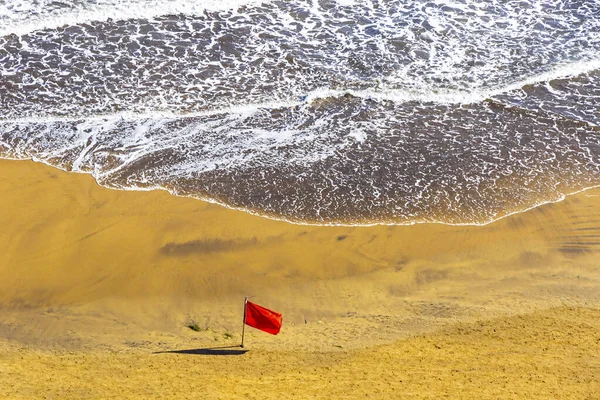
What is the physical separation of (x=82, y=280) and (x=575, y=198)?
37.0 ft

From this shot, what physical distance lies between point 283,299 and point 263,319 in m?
1.41

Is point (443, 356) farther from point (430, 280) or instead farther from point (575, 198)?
point (575, 198)

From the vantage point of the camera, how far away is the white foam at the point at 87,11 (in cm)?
2169

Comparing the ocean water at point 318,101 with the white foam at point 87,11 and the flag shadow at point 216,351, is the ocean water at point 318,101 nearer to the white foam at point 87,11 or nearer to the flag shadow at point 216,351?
the white foam at point 87,11

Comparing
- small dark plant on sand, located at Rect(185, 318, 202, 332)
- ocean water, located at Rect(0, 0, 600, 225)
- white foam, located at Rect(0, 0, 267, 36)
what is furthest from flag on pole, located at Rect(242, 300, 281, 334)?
white foam, located at Rect(0, 0, 267, 36)

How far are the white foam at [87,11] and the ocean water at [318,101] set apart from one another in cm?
7

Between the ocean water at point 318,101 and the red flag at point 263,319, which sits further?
the ocean water at point 318,101

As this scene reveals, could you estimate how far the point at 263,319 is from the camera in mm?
11195

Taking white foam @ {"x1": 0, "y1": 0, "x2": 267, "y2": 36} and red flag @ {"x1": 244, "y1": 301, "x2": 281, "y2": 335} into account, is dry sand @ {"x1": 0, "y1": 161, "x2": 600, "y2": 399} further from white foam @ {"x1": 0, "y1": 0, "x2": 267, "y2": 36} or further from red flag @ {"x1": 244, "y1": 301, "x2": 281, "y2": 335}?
white foam @ {"x1": 0, "y1": 0, "x2": 267, "y2": 36}

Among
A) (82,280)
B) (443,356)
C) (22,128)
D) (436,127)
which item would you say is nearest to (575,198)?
(436,127)

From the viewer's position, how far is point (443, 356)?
11.3 meters

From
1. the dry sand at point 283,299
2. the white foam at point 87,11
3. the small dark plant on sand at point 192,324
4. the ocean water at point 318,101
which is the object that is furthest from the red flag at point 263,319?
the white foam at point 87,11

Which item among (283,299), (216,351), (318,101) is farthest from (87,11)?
(216,351)

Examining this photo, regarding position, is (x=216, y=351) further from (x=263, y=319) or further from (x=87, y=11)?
(x=87, y=11)
